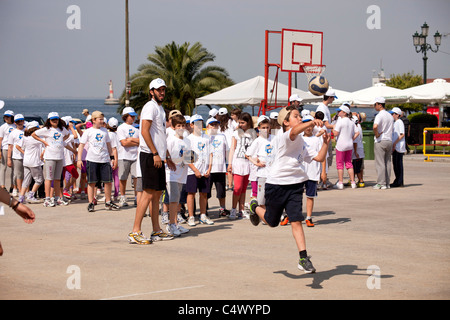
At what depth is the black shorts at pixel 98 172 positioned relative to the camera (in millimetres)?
12320

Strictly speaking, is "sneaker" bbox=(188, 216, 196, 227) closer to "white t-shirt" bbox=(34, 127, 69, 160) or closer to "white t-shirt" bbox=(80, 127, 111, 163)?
"white t-shirt" bbox=(80, 127, 111, 163)

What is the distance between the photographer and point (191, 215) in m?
10.7

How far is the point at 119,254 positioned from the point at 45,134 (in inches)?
230

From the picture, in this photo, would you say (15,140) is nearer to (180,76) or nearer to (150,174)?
(150,174)

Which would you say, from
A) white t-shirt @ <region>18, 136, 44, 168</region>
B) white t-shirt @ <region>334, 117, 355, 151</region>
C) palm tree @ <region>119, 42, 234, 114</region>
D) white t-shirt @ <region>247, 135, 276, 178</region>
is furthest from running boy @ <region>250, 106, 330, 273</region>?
palm tree @ <region>119, 42, 234, 114</region>

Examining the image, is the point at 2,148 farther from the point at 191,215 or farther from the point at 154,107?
the point at 154,107

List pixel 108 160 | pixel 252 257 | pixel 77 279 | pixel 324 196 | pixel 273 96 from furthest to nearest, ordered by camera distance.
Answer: pixel 273 96, pixel 324 196, pixel 108 160, pixel 252 257, pixel 77 279

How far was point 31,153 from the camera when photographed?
13.7 m

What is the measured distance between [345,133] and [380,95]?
51.1ft

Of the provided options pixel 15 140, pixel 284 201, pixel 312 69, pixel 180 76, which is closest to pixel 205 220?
pixel 284 201

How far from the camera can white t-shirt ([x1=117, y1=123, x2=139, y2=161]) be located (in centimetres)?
1248

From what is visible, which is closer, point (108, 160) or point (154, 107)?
point (154, 107)

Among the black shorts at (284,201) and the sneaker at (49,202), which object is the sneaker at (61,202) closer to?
the sneaker at (49,202)
